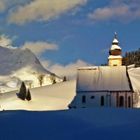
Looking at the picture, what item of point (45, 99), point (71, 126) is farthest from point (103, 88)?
point (71, 126)

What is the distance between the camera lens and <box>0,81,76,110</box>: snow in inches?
3383

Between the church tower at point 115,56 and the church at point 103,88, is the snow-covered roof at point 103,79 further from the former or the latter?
the church tower at point 115,56

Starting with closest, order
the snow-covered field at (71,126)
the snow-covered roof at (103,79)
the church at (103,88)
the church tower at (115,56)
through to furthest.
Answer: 1. the snow-covered field at (71,126)
2. the church at (103,88)
3. the snow-covered roof at (103,79)
4. the church tower at (115,56)

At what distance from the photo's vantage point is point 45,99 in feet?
309

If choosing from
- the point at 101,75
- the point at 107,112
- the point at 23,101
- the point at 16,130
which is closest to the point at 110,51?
the point at 101,75

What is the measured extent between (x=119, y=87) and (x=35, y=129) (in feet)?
175

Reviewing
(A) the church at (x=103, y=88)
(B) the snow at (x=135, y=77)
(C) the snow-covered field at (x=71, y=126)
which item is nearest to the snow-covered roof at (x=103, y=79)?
(A) the church at (x=103, y=88)

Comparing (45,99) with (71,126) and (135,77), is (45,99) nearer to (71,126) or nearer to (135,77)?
(135,77)

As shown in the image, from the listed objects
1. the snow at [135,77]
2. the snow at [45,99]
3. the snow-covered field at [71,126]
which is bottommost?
the snow-covered field at [71,126]

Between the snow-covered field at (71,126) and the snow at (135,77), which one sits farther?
the snow at (135,77)

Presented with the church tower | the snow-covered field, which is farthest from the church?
the snow-covered field

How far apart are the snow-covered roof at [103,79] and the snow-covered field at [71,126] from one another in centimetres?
4886

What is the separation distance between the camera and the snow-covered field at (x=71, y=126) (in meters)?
17.3

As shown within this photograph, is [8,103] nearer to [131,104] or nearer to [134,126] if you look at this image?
[131,104]
